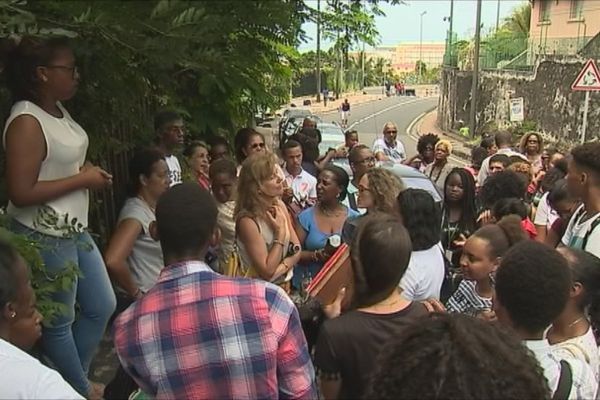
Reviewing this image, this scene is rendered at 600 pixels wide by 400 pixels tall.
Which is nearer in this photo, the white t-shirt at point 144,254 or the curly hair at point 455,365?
the curly hair at point 455,365

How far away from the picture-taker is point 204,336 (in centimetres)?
223

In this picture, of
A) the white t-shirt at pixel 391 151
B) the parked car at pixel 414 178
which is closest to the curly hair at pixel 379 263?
the parked car at pixel 414 178

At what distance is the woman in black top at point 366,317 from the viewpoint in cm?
260

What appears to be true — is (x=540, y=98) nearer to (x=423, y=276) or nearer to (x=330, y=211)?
(x=330, y=211)

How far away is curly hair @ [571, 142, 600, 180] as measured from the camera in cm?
386

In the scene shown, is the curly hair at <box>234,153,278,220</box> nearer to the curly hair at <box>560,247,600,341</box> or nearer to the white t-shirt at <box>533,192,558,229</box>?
the curly hair at <box>560,247,600,341</box>

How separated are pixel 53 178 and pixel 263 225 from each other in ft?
4.00

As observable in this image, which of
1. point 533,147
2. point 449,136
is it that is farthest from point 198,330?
point 449,136

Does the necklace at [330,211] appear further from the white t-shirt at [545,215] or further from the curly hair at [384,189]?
the white t-shirt at [545,215]

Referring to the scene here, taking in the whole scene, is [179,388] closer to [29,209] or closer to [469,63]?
[29,209]

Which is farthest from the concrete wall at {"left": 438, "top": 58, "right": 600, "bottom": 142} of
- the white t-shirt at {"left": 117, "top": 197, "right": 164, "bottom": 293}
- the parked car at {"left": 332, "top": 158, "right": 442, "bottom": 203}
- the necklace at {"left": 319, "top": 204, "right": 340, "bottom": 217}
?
the white t-shirt at {"left": 117, "top": 197, "right": 164, "bottom": 293}

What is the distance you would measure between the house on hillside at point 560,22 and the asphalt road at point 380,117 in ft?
23.0

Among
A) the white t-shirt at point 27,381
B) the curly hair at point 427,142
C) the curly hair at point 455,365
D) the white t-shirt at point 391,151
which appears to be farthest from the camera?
the white t-shirt at point 391,151

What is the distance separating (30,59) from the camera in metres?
3.13
